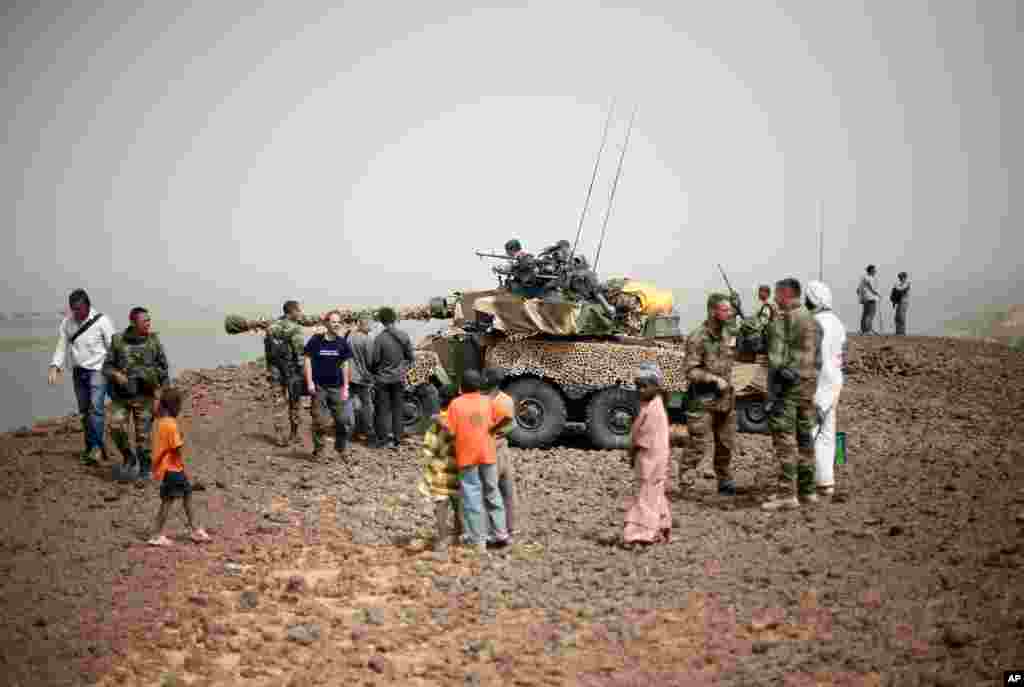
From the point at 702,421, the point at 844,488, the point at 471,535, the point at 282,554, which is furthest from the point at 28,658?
the point at 844,488

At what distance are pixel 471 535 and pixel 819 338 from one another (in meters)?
3.50

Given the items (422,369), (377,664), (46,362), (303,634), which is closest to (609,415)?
(422,369)

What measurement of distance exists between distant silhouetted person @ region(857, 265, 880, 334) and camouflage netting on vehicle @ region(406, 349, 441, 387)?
13044 mm

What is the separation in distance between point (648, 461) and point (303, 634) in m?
3.06

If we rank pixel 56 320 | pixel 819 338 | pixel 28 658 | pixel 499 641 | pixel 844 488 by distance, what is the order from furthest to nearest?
1. pixel 56 320
2. pixel 844 488
3. pixel 819 338
4. pixel 499 641
5. pixel 28 658

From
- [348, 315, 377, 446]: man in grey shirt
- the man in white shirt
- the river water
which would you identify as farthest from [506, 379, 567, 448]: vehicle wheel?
the man in white shirt

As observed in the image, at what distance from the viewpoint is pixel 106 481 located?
33.3ft

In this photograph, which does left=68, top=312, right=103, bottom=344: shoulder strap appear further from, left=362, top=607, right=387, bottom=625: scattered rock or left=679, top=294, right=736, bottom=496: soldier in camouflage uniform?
left=679, top=294, right=736, bottom=496: soldier in camouflage uniform

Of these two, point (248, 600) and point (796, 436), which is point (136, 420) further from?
point (796, 436)

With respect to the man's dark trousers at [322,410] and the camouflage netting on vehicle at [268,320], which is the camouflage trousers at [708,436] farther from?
the camouflage netting on vehicle at [268,320]

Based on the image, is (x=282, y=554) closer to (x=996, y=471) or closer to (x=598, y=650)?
(x=598, y=650)

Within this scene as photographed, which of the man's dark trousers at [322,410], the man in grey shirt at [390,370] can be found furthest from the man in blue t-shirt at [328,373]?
the man in grey shirt at [390,370]

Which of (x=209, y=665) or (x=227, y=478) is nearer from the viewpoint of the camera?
(x=209, y=665)

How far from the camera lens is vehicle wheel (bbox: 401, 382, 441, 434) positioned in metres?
13.0
